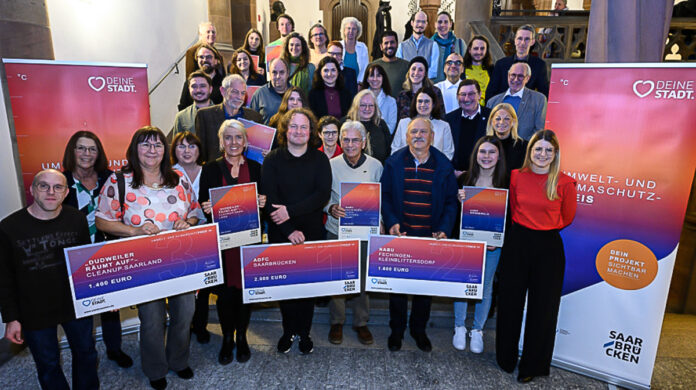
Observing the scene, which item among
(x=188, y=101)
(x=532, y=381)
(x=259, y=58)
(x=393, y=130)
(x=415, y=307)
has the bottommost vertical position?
(x=532, y=381)

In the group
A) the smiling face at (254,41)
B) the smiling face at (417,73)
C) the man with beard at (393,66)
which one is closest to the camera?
the smiling face at (417,73)

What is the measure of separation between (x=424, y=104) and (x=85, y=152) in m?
2.95

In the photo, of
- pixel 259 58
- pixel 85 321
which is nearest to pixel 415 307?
pixel 85 321

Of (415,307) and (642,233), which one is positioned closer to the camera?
(642,233)

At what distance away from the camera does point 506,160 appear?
381cm

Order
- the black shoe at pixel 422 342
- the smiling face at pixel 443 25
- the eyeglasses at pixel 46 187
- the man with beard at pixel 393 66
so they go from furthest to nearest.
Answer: the smiling face at pixel 443 25 → the man with beard at pixel 393 66 → the black shoe at pixel 422 342 → the eyeglasses at pixel 46 187

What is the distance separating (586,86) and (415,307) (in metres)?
2.36

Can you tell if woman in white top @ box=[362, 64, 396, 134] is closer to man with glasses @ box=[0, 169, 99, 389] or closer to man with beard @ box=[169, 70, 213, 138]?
man with beard @ box=[169, 70, 213, 138]

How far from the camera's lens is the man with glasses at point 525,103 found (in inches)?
179

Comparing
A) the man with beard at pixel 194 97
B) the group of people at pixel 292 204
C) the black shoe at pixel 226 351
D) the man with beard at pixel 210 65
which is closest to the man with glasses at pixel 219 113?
the group of people at pixel 292 204

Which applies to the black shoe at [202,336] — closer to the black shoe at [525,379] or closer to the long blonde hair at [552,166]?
the black shoe at [525,379]

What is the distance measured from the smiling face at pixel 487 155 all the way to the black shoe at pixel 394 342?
5.76 feet

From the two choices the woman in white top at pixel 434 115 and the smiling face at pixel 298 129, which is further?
the woman in white top at pixel 434 115

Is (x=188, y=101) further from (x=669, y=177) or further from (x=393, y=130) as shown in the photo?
(x=669, y=177)
